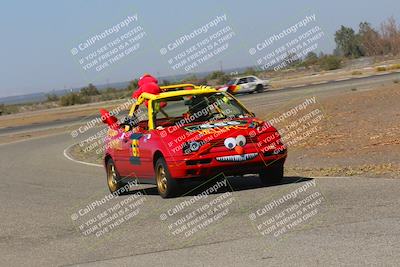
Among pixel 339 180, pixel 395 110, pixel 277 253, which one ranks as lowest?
pixel 395 110

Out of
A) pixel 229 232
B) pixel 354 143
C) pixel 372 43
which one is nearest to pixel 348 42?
pixel 372 43

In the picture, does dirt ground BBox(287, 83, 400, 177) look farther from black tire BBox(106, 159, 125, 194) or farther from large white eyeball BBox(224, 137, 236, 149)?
black tire BBox(106, 159, 125, 194)

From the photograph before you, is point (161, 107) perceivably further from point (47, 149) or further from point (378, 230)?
point (47, 149)

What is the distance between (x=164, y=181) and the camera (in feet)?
36.1

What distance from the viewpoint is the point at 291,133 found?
21359 mm

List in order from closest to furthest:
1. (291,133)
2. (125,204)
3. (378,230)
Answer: (378,230), (125,204), (291,133)

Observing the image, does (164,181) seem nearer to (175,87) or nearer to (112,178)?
(112,178)

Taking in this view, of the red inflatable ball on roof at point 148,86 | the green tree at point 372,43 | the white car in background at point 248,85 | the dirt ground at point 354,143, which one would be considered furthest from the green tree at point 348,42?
the red inflatable ball on roof at point 148,86

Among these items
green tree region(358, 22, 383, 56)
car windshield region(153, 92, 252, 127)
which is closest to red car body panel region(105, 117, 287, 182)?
car windshield region(153, 92, 252, 127)

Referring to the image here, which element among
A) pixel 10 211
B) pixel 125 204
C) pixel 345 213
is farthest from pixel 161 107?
pixel 345 213

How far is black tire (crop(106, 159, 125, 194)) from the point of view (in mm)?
12805

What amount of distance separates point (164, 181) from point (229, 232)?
3.32 m

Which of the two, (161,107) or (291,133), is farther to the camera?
(291,133)

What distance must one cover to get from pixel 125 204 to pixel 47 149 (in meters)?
18.1
